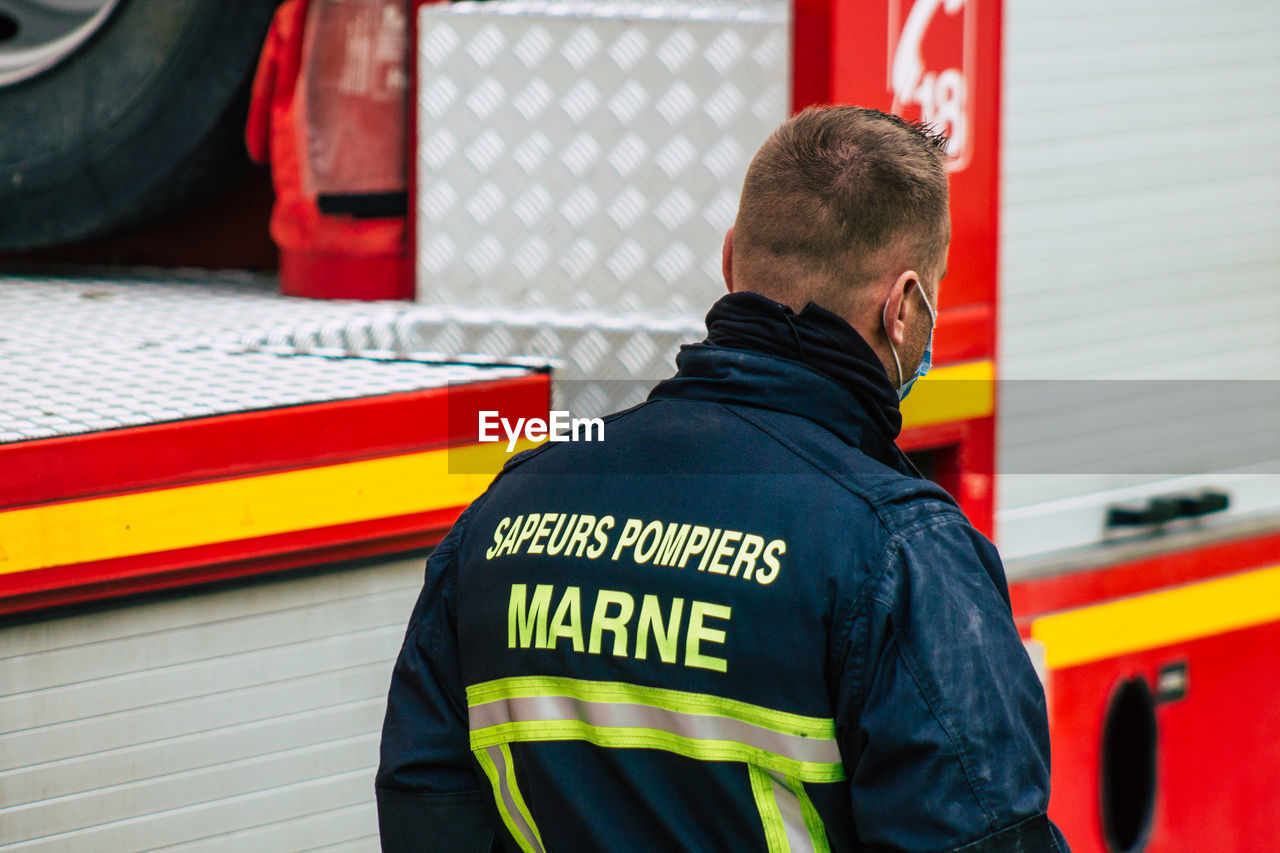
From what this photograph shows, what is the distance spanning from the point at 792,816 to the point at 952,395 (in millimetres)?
1371

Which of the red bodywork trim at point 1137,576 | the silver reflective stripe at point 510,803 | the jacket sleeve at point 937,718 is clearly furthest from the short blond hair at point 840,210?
the red bodywork trim at point 1137,576

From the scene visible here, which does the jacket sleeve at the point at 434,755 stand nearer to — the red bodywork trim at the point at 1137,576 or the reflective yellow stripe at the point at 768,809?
the reflective yellow stripe at the point at 768,809

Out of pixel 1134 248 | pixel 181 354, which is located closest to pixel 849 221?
pixel 181 354

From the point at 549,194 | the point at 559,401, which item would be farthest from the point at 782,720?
the point at 549,194

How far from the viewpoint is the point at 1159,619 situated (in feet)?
9.23

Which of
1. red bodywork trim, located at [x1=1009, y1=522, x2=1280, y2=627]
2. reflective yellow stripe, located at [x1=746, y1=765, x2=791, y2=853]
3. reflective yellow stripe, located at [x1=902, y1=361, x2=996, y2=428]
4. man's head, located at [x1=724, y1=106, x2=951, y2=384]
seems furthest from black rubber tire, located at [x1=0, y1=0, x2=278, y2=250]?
reflective yellow stripe, located at [x1=746, y1=765, x2=791, y2=853]

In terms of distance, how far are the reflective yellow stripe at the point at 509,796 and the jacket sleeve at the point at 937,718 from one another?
0.99 feet

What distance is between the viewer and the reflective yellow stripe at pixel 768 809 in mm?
1186

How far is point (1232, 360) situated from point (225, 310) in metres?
1.85

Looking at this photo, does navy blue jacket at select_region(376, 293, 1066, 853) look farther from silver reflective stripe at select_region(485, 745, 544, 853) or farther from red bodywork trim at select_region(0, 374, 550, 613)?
red bodywork trim at select_region(0, 374, 550, 613)

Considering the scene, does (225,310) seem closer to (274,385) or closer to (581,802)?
(274,385)

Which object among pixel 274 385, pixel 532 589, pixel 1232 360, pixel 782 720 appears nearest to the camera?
pixel 782 720

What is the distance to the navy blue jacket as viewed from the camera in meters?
1.13

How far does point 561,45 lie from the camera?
8.33 ft
